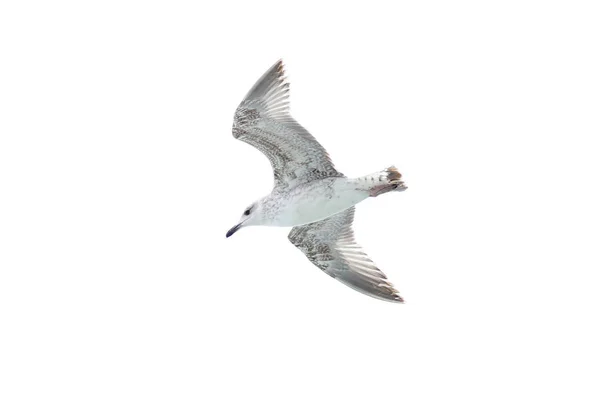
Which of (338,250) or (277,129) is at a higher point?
(277,129)

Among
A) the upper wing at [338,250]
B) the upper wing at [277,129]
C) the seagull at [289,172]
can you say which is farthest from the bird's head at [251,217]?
the upper wing at [338,250]

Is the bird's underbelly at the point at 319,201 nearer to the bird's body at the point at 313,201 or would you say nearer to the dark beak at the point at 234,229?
the bird's body at the point at 313,201

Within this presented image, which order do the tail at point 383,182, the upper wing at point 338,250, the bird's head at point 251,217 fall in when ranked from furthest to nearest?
the upper wing at point 338,250, the bird's head at point 251,217, the tail at point 383,182

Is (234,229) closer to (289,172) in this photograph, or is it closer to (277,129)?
(289,172)

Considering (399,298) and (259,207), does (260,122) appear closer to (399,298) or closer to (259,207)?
(259,207)

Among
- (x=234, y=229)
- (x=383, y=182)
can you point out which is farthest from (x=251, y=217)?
(x=383, y=182)

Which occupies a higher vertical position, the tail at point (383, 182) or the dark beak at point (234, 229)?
the tail at point (383, 182)
